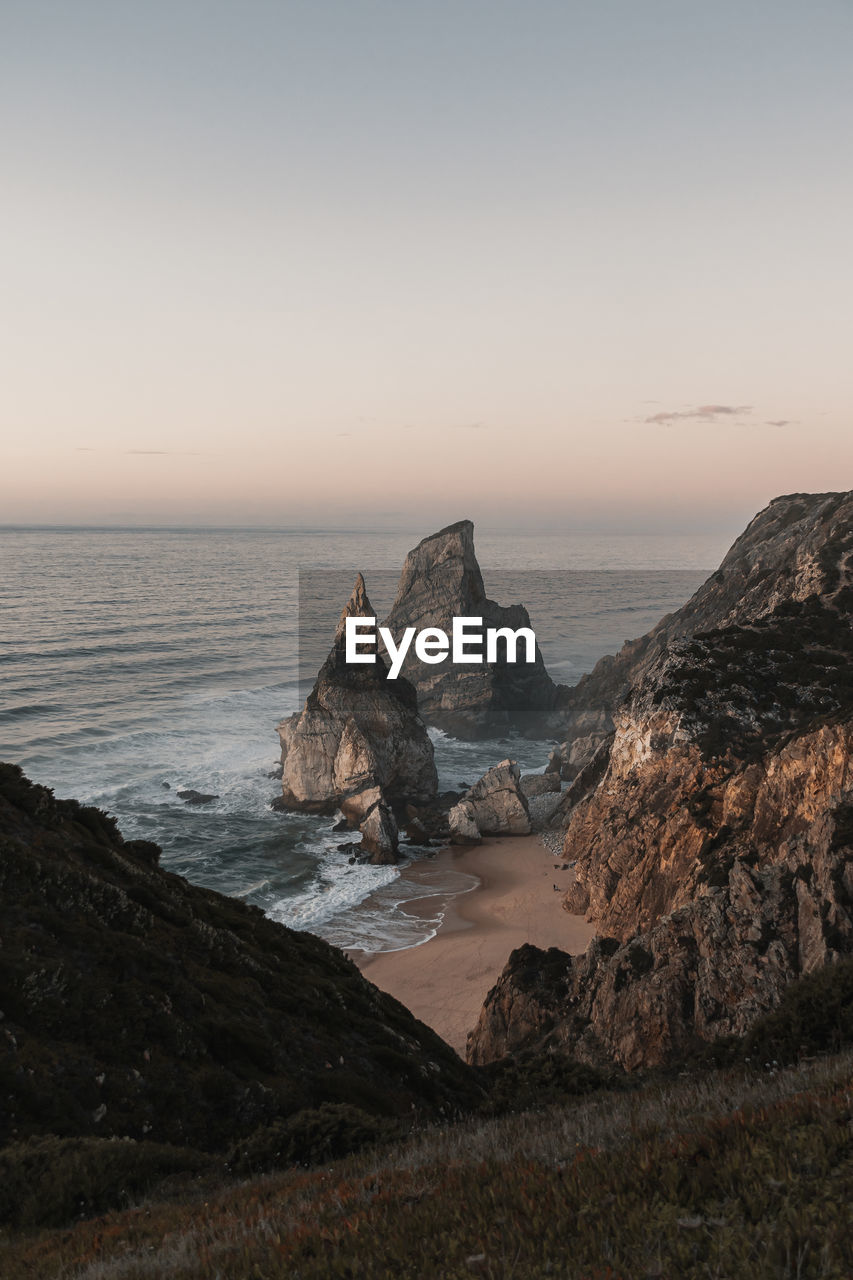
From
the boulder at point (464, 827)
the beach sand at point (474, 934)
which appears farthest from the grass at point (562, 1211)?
the boulder at point (464, 827)

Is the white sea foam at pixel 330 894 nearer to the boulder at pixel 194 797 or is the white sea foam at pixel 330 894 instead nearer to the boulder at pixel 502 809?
the boulder at pixel 502 809

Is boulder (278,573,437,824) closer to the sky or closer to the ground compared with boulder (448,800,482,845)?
closer to the sky

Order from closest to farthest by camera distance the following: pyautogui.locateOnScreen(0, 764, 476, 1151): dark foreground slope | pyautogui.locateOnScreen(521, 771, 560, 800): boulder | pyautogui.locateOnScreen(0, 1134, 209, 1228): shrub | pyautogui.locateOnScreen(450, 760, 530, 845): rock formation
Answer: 1. pyautogui.locateOnScreen(0, 1134, 209, 1228): shrub
2. pyautogui.locateOnScreen(0, 764, 476, 1151): dark foreground slope
3. pyautogui.locateOnScreen(450, 760, 530, 845): rock formation
4. pyautogui.locateOnScreen(521, 771, 560, 800): boulder

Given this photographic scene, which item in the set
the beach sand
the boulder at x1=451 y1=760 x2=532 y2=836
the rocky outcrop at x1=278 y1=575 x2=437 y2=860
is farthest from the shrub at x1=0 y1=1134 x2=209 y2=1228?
the rocky outcrop at x1=278 y1=575 x2=437 y2=860

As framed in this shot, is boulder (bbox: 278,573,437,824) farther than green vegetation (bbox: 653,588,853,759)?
Yes

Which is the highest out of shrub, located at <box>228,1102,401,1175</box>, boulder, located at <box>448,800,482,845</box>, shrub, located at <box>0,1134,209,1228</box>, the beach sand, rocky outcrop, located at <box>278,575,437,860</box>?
shrub, located at <box>0,1134,209,1228</box>

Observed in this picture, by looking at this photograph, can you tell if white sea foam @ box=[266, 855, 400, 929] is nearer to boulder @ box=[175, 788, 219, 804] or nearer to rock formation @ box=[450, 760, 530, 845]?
rock formation @ box=[450, 760, 530, 845]

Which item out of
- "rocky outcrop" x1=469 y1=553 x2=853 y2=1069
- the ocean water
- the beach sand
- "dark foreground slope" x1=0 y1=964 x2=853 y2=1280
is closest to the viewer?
"dark foreground slope" x1=0 y1=964 x2=853 y2=1280

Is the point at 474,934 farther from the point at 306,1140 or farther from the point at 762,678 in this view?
the point at 306,1140
